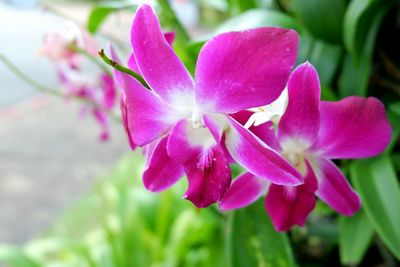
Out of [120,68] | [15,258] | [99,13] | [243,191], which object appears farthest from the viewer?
[15,258]

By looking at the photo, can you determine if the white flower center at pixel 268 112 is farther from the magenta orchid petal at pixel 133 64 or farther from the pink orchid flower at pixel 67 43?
the pink orchid flower at pixel 67 43

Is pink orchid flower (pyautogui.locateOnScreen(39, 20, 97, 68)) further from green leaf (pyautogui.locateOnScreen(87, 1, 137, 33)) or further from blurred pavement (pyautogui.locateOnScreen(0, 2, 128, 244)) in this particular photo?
blurred pavement (pyautogui.locateOnScreen(0, 2, 128, 244))

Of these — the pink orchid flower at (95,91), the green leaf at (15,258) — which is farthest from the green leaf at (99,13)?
the green leaf at (15,258)

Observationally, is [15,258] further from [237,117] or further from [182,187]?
[237,117]

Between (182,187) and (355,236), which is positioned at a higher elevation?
(355,236)

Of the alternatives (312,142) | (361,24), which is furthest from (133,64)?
(361,24)

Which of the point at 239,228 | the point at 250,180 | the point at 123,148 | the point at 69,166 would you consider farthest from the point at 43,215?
the point at 250,180
